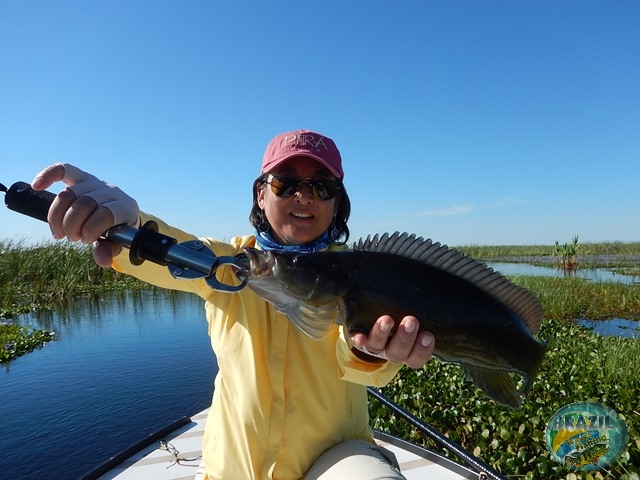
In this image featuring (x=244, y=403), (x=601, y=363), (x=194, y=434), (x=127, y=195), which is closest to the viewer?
(x=127, y=195)

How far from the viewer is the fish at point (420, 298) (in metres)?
2.19

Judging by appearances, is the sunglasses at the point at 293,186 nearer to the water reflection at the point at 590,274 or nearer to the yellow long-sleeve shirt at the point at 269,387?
the yellow long-sleeve shirt at the point at 269,387

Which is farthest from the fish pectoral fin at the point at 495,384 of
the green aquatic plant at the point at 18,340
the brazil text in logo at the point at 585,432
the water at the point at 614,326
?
the water at the point at 614,326

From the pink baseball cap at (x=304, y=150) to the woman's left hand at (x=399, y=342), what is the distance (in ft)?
3.90

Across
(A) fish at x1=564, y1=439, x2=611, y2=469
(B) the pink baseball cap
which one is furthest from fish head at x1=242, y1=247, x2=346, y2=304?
(A) fish at x1=564, y1=439, x2=611, y2=469

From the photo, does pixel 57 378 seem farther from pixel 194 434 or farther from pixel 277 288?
pixel 277 288

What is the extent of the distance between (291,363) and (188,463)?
2275 millimetres

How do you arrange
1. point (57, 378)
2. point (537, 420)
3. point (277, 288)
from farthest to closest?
1. point (57, 378)
2. point (537, 420)
3. point (277, 288)

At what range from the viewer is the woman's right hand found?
175 centimetres

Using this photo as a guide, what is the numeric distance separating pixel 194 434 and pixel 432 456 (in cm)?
249

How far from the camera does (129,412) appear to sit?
7.82 m

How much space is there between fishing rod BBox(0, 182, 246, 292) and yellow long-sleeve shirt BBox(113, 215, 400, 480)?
47 centimetres

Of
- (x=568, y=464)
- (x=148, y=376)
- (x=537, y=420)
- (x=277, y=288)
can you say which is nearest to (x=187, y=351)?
(x=148, y=376)

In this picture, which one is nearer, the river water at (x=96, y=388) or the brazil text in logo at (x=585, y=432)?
the brazil text in logo at (x=585, y=432)
